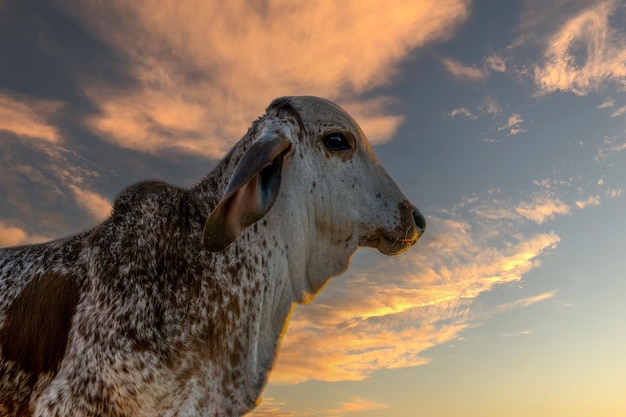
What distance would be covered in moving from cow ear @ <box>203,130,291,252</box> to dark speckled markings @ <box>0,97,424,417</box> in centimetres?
1

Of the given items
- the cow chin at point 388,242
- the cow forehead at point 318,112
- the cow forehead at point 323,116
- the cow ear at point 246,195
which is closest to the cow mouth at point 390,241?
the cow chin at point 388,242

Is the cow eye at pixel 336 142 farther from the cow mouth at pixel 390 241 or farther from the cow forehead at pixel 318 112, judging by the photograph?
the cow mouth at pixel 390 241

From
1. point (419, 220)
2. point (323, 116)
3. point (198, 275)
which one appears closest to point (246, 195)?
point (198, 275)

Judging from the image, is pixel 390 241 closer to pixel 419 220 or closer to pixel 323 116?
pixel 419 220

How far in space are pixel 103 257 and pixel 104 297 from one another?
487 millimetres

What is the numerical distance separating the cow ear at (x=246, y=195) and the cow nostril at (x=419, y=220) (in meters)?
2.00

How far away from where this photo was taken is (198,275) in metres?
5.98

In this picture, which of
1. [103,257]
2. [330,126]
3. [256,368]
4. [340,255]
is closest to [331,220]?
[340,255]

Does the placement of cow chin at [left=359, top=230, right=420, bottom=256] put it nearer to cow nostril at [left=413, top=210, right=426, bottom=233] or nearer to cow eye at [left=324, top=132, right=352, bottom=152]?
cow nostril at [left=413, top=210, right=426, bottom=233]

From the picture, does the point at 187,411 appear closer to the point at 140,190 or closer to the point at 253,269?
the point at 253,269

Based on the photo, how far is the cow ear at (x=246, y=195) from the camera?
5.36m

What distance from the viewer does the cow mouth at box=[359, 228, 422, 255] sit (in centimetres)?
712

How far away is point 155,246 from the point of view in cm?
611

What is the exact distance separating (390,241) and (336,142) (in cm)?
129
